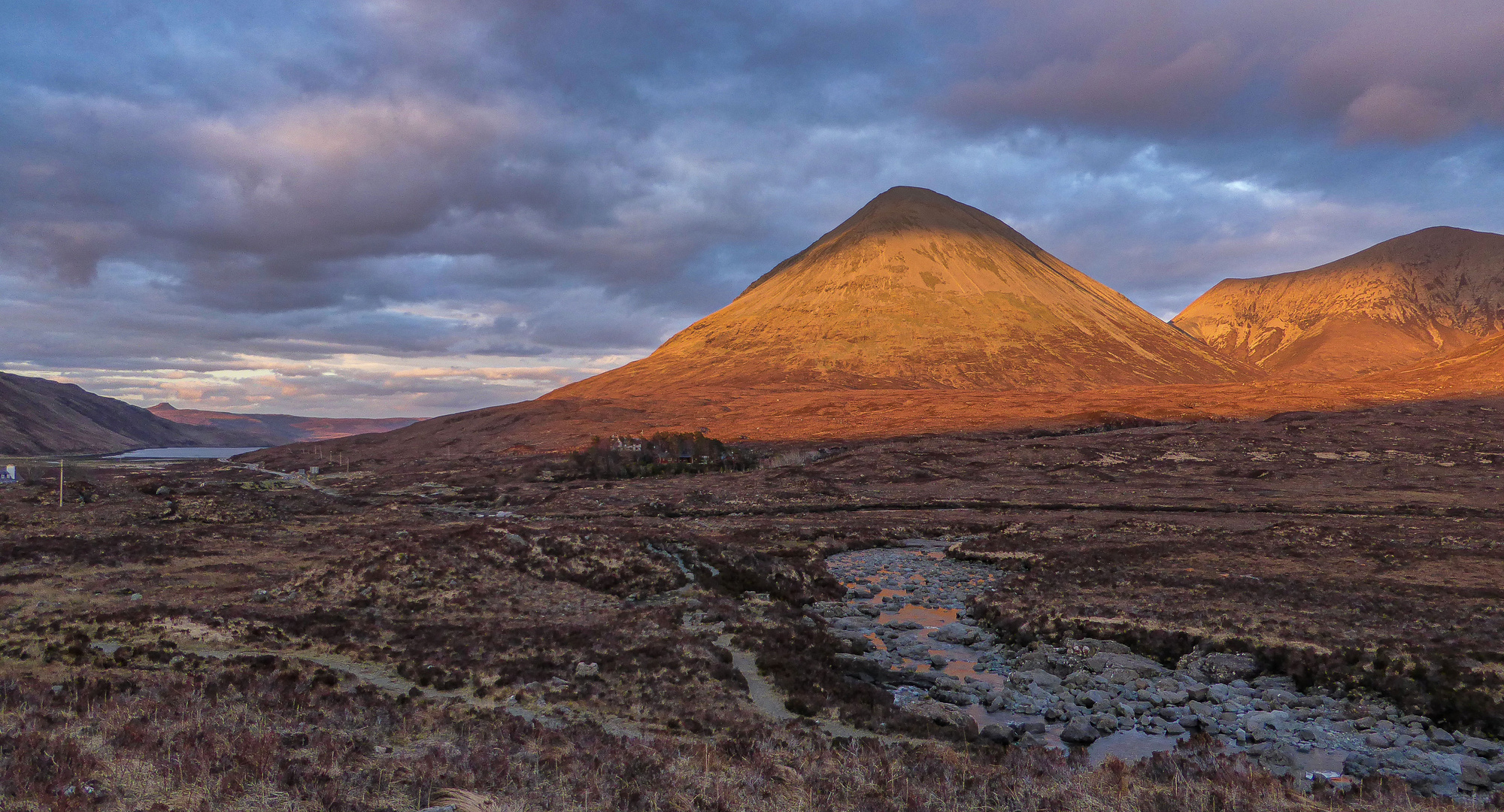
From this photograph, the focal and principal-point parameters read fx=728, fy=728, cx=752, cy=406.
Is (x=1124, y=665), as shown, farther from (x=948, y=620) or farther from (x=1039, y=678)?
(x=948, y=620)

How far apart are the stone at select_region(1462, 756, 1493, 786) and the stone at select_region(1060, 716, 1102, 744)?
23.2 feet

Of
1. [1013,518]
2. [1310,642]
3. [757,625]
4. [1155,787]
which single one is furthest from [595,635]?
[1013,518]

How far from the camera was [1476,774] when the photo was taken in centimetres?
1538

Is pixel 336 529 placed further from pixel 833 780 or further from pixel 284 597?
pixel 833 780

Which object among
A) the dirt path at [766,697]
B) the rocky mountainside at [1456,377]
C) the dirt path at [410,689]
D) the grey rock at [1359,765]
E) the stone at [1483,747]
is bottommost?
the dirt path at [766,697]

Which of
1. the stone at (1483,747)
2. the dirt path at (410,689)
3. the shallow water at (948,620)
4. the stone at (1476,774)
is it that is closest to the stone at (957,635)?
the shallow water at (948,620)

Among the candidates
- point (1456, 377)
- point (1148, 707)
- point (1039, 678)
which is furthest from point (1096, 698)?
point (1456, 377)

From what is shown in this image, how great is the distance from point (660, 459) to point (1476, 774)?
3773 inches

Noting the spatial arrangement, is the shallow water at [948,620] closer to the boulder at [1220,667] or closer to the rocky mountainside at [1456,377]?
the boulder at [1220,667]

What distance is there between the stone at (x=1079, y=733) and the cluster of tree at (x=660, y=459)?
83.6m

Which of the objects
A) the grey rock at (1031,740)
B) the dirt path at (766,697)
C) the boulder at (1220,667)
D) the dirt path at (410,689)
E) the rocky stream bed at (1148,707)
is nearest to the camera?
the rocky stream bed at (1148,707)

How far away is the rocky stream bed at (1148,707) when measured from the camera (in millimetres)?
16656

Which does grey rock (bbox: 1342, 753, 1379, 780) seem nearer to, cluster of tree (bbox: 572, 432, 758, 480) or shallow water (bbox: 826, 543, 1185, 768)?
shallow water (bbox: 826, 543, 1185, 768)

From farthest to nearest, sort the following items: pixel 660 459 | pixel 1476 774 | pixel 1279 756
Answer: pixel 660 459, pixel 1279 756, pixel 1476 774
